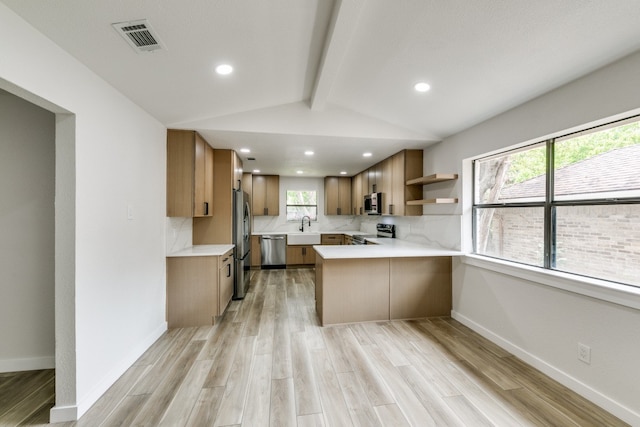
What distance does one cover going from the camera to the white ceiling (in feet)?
4.72

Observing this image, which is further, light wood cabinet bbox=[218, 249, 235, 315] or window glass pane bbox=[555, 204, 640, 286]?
light wood cabinet bbox=[218, 249, 235, 315]

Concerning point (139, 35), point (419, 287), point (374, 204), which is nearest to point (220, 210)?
point (139, 35)

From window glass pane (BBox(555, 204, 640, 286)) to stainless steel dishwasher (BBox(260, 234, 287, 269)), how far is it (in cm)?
497

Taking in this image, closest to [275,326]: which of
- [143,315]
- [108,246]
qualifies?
[143,315]

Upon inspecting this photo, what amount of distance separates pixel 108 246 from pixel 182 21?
1.66 metres

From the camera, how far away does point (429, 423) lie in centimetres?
161

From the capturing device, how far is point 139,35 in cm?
157

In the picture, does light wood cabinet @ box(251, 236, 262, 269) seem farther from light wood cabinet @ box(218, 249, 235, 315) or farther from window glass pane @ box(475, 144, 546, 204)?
window glass pane @ box(475, 144, 546, 204)

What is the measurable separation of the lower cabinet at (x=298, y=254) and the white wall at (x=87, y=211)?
393cm

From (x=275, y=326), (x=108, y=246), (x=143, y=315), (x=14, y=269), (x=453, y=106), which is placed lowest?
(x=275, y=326)

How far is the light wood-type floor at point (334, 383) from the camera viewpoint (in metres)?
1.67

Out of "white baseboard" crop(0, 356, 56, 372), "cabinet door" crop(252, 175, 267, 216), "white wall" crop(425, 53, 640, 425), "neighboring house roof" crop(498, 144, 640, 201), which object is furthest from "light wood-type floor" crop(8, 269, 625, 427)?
"cabinet door" crop(252, 175, 267, 216)

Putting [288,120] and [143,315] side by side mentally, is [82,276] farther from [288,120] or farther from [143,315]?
[288,120]

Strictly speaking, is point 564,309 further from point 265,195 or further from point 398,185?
point 265,195
